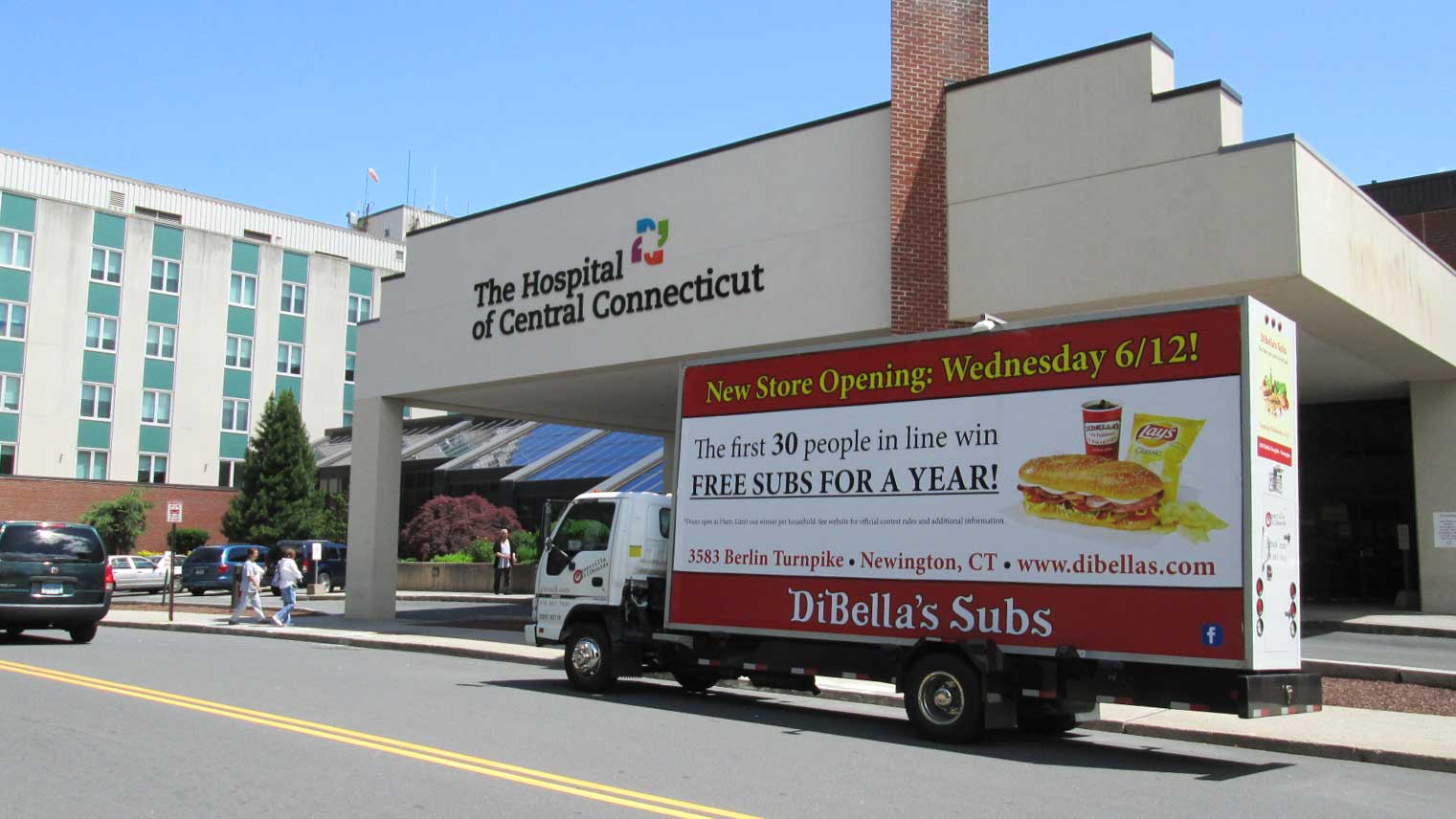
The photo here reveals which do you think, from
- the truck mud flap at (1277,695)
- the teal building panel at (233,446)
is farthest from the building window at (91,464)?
the truck mud flap at (1277,695)

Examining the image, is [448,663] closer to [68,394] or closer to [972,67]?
[972,67]

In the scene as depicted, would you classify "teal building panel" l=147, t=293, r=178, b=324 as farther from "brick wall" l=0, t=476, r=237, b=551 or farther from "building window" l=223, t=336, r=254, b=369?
"brick wall" l=0, t=476, r=237, b=551

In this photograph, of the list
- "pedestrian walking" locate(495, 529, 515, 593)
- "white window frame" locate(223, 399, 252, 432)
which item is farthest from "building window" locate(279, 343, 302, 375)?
"pedestrian walking" locate(495, 529, 515, 593)

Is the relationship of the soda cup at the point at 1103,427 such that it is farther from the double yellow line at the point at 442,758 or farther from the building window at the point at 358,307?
the building window at the point at 358,307

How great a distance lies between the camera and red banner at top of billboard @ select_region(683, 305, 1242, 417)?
9789 mm

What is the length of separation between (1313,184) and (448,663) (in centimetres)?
1288

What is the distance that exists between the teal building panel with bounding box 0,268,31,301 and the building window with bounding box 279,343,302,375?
40.0ft

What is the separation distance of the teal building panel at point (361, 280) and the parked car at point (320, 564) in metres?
26.7

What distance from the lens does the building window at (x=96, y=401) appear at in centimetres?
5553

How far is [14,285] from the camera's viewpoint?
53219 millimetres

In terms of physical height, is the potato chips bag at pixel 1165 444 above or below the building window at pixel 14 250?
below

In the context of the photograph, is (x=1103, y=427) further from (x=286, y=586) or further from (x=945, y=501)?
(x=286, y=586)

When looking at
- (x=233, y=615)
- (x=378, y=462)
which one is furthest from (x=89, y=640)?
(x=378, y=462)

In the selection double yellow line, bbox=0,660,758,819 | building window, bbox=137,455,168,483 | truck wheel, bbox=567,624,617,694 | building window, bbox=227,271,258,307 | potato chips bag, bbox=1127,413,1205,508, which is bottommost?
double yellow line, bbox=0,660,758,819
